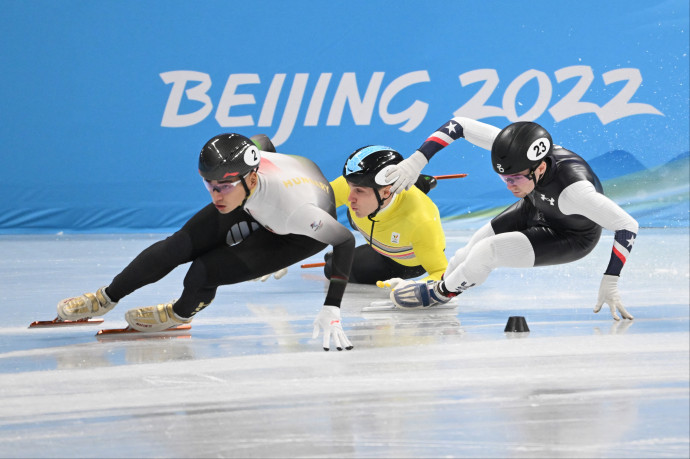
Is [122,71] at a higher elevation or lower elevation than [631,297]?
higher

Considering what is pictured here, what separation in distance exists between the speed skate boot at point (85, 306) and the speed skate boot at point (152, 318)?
11 cm

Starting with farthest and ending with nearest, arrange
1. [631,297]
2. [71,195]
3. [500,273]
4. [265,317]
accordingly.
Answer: [71,195]
[500,273]
[631,297]
[265,317]

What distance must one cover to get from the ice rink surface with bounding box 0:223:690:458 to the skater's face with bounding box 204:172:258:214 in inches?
20.9

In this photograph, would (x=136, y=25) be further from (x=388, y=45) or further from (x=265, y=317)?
(x=265, y=317)

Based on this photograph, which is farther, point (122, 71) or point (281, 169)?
point (122, 71)

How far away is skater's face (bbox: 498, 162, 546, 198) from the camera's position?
340 cm

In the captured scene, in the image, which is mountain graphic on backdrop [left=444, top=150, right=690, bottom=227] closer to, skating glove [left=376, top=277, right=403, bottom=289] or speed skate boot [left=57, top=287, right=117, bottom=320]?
skating glove [left=376, top=277, right=403, bottom=289]

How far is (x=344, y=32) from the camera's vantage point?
328 inches

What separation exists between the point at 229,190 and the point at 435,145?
3.96 ft

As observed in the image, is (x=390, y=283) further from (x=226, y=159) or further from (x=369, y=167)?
(x=226, y=159)

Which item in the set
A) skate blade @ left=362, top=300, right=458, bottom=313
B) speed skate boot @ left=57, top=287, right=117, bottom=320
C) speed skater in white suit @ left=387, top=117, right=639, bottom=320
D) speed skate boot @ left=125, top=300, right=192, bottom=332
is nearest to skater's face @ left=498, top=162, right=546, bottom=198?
speed skater in white suit @ left=387, top=117, right=639, bottom=320

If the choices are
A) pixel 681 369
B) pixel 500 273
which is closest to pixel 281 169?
pixel 681 369

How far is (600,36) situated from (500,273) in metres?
4.05

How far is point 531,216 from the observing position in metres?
4.07
